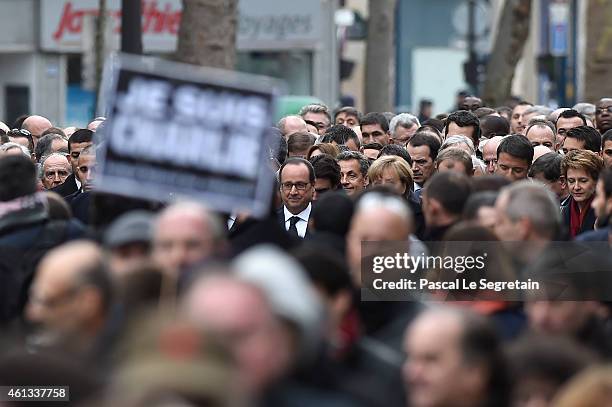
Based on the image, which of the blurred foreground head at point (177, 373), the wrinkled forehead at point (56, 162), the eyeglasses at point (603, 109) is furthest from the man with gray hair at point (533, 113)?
the blurred foreground head at point (177, 373)

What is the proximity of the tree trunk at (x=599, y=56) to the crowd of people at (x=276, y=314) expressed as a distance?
12520mm

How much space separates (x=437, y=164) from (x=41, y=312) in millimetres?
5933

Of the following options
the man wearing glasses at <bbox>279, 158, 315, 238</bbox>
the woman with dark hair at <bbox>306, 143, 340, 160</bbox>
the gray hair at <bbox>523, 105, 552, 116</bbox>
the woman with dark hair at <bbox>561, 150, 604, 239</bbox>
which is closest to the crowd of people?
the man wearing glasses at <bbox>279, 158, 315, 238</bbox>

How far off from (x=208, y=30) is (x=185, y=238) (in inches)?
582

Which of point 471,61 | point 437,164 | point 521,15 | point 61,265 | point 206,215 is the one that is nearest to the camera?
point 61,265

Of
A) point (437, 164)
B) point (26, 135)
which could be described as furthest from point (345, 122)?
point (437, 164)

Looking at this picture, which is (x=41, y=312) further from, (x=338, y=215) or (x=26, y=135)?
(x=26, y=135)

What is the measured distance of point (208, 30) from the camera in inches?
830

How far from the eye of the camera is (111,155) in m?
7.32

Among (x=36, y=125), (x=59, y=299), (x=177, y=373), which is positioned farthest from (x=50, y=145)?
(x=177, y=373)

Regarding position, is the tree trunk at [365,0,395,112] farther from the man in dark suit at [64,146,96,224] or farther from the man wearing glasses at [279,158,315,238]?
the man wearing glasses at [279,158,315,238]

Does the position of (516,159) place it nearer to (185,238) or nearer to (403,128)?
(403,128)

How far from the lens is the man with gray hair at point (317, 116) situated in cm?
1762

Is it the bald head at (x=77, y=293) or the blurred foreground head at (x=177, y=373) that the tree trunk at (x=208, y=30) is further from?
the blurred foreground head at (x=177, y=373)
